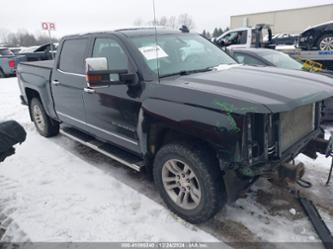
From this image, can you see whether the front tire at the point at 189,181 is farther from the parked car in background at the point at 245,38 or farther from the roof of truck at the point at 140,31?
the parked car in background at the point at 245,38

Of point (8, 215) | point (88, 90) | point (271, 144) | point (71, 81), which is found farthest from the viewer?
point (71, 81)

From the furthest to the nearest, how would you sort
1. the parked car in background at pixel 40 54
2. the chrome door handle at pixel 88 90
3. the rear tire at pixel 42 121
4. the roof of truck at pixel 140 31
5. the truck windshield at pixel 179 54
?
the parked car in background at pixel 40 54 < the rear tire at pixel 42 121 < the chrome door handle at pixel 88 90 < the roof of truck at pixel 140 31 < the truck windshield at pixel 179 54

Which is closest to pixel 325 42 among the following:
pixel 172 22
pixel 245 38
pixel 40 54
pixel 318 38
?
pixel 318 38

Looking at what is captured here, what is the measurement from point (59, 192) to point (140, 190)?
1.01m

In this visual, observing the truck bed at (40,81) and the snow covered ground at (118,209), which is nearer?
the snow covered ground at (118,209)

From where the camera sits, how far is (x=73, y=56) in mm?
4023

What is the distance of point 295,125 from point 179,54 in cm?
155

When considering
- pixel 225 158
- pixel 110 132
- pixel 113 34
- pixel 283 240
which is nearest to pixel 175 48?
pixel 113 34

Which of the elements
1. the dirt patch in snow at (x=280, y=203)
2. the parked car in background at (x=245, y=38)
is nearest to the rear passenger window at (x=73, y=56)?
the dirt patch in snow at (x=280, y=203)

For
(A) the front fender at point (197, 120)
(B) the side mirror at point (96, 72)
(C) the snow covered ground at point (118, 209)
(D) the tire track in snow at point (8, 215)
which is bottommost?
(C) the snow covered ground at point (118, 209)

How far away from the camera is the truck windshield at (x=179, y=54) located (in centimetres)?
302

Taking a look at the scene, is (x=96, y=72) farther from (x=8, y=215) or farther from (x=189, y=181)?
(x=8, y=215)

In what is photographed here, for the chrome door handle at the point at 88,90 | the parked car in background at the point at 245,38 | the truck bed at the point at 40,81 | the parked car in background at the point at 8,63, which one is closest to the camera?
the chrome door handle at the point at 88,90

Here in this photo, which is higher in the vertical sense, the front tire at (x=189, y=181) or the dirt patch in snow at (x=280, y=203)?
the front tire at (x=189, y=181)
